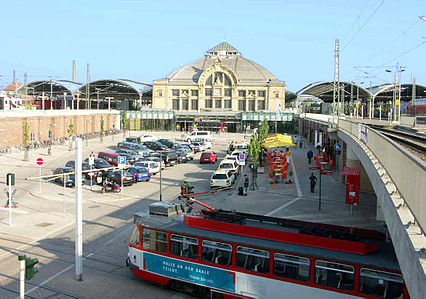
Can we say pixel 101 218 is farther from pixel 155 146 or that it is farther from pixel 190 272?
pixel 155 146

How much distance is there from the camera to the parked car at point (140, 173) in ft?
114

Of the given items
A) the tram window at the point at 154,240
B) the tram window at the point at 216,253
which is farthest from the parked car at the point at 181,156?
the tram window at the point at 216,253

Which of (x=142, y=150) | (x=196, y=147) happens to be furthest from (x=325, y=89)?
(x=142, y=150)

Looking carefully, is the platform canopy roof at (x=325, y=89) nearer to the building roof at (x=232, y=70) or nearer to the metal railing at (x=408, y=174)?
the building roof at (x=232, y=70)

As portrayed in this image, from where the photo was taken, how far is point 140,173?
35.1 m

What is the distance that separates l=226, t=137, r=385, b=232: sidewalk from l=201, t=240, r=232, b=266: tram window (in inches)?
433

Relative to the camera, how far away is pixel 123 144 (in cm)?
5247

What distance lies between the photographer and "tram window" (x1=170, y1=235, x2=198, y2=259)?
1366cm

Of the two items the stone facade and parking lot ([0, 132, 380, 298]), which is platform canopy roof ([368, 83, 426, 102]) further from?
parking lot ([0, 132, 380, 298])

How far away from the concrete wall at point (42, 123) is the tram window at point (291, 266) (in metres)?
34.7

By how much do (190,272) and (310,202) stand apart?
1588 centimetres

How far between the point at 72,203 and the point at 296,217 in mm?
13552

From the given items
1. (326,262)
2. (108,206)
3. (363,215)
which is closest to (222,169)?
(108,206)

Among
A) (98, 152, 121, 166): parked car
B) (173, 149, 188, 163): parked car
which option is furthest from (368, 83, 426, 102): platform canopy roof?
→ (98, 152, 121, 166): parked car
